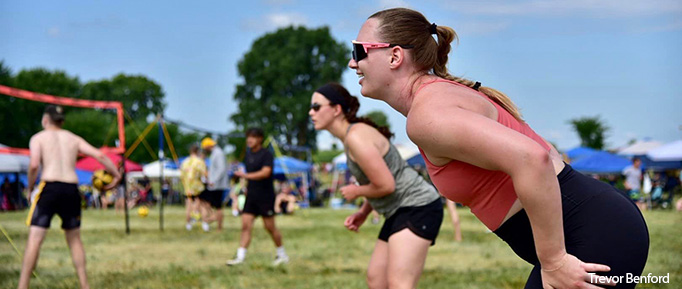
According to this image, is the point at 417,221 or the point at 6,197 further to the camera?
the point at 6,197

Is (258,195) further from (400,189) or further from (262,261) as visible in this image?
(400,189)

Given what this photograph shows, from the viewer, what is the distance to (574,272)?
206cm

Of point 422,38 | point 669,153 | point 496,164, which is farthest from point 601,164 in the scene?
point 496,164

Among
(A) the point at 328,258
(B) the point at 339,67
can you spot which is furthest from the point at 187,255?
(B) the point at 339,67

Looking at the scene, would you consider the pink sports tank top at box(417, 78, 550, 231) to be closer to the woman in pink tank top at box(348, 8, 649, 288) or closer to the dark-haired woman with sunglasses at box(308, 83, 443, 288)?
the woman in pink tank top at box(348, 8, 649, 288)

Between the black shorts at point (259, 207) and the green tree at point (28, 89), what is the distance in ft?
46.6

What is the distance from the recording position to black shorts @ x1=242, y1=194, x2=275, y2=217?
9.63 m

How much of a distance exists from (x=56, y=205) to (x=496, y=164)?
18.0 ft

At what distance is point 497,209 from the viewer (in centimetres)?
226

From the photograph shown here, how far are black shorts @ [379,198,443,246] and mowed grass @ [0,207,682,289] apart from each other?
2785 millimetres

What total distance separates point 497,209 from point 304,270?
6592 mm

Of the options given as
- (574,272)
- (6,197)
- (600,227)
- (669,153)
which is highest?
(669,153)

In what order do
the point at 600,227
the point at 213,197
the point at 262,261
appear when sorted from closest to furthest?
1. the point at 600,227
2. the point at 262,261
3. the point at 213,197

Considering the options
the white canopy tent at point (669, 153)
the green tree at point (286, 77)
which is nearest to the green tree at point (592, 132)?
the green tree at point (286, 77)
